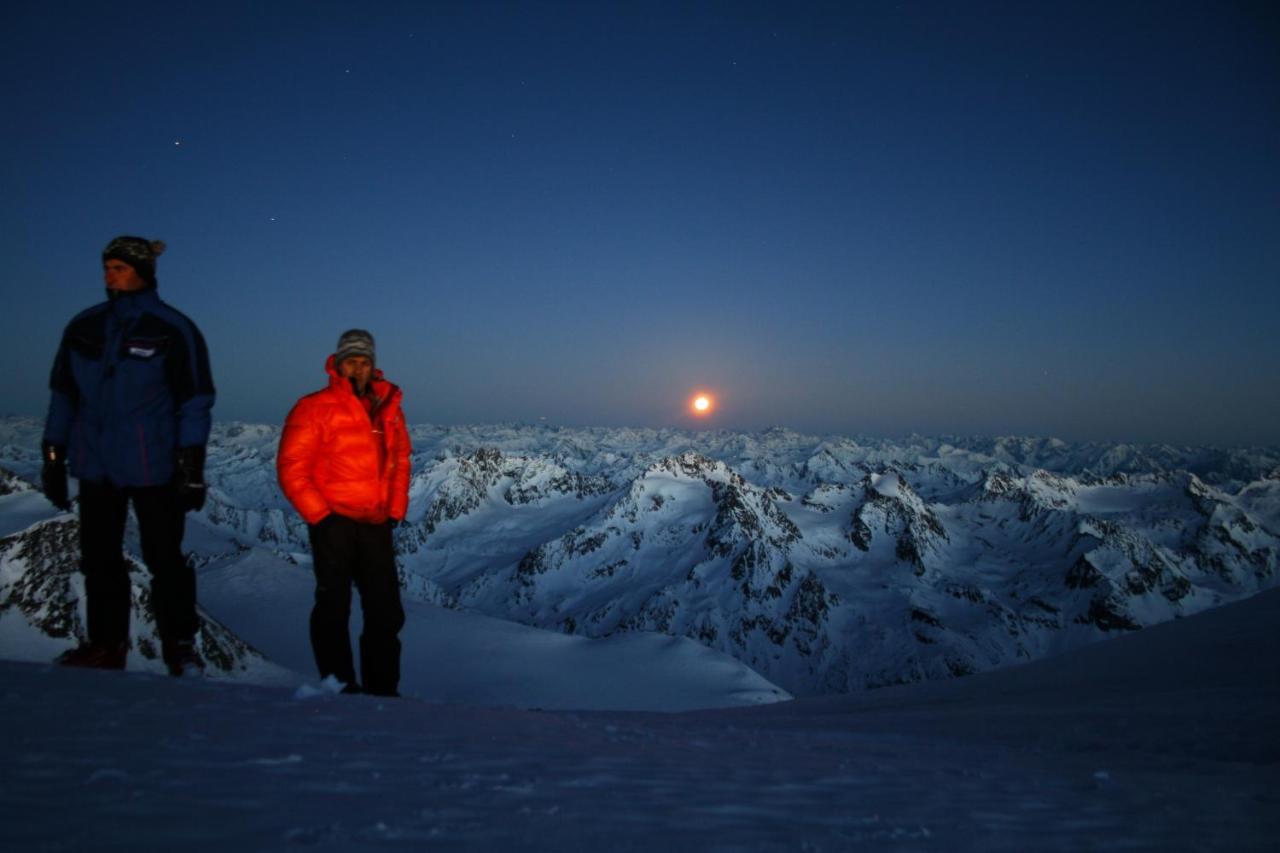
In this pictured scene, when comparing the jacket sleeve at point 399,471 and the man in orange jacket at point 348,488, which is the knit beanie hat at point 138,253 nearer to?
the man in orange jacket at point 348,488

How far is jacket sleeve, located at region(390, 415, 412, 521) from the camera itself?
6160 millimetres

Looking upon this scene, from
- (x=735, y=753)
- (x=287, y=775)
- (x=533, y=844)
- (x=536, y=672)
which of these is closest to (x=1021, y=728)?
(x=735, y=753)

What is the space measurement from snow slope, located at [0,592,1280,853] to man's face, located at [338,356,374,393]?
2.57m

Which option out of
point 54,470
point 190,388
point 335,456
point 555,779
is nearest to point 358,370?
point 335,456

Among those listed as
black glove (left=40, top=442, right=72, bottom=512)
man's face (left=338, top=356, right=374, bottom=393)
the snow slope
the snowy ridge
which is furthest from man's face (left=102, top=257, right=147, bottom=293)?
the snowy ridge

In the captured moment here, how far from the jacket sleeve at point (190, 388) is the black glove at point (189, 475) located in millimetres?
69

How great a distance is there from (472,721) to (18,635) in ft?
45.8

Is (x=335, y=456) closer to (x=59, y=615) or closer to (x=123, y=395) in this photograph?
(x=123, y=395)

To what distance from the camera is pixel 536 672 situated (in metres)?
28.8

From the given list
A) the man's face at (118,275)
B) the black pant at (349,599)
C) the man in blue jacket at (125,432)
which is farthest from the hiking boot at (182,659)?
the man's face at (118,275)

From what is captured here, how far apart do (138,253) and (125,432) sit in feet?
4.65

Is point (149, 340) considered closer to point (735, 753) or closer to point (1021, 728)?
point (735, 753)

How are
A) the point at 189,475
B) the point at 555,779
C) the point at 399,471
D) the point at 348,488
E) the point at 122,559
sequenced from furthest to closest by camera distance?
the point at 399,471
the point at 348,488
the point at 122,559
the point at 189,475
the point at 555,779

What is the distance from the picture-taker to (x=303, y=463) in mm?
5703
